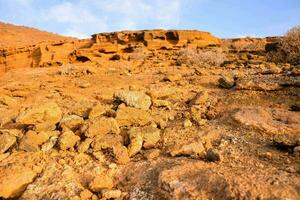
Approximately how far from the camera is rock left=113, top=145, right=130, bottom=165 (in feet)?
13.3

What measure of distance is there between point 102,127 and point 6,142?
1.28 metres

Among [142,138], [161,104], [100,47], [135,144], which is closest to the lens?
[135,144]

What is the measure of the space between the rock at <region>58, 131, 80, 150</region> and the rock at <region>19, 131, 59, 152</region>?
0.27 metres

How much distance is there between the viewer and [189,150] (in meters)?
4.00

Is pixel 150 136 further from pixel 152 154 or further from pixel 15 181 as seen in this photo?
pixel 15 181

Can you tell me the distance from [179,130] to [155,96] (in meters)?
1.35

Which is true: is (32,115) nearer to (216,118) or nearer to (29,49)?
(216,118)

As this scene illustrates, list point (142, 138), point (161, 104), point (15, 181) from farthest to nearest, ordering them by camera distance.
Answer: point (161, 104), point (142, 138), point (15, 181)

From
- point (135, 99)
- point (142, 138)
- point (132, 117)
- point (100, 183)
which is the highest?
point (135, 99)

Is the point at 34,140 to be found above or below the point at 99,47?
below

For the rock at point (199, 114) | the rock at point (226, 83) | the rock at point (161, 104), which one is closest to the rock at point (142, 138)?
the rock at point (199, 114)

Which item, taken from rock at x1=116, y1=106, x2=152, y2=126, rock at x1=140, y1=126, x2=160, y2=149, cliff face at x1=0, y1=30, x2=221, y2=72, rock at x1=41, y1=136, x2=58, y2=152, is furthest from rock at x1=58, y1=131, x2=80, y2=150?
cliff face at x1=0, y1=30, x2=221, y2=72

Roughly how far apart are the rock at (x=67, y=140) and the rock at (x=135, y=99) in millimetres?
1006

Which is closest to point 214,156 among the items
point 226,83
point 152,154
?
point 152,154
